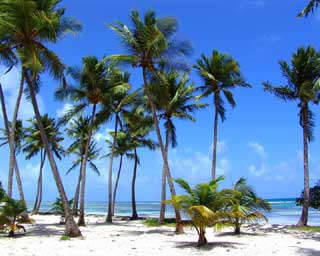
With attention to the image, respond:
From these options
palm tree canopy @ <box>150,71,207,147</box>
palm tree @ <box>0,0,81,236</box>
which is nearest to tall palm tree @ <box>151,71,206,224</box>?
palm tree canopy @ <box>150,71,207,147</box>

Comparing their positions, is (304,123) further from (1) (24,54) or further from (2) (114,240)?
(1) (24,54)

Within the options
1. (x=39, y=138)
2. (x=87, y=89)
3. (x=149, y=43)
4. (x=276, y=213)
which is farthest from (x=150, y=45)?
(x=276, y=213)

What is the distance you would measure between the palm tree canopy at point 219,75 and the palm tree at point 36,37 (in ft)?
33.0

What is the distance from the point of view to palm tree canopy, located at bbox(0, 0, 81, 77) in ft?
50.7

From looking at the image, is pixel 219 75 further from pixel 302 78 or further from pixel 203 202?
pixel 203 202

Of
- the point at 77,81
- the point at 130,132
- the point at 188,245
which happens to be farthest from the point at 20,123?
the point at 188,245

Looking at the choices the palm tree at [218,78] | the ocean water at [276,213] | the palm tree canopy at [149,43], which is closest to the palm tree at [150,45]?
the palm tree canopy at [149,43]

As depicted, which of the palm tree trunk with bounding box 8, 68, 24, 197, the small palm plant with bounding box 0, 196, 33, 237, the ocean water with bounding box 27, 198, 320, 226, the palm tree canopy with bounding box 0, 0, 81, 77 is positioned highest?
the palm tree canopy with bounding box 0, 0, 81, 77

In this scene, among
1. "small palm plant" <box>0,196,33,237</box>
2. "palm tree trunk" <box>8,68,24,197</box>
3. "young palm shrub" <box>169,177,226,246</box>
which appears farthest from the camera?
"palm tree trunk" <box>8,68,24,197</box>

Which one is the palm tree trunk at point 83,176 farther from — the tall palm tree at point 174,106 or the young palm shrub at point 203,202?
the young palm shrub at point 203,202

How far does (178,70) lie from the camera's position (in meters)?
18.5

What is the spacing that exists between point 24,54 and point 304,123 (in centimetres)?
1455

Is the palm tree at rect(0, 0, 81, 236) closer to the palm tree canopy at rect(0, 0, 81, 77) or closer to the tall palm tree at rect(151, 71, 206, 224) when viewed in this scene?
the palm tree canopy at rect(0, 0, 81, 77)

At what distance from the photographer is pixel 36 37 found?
16562 mm
